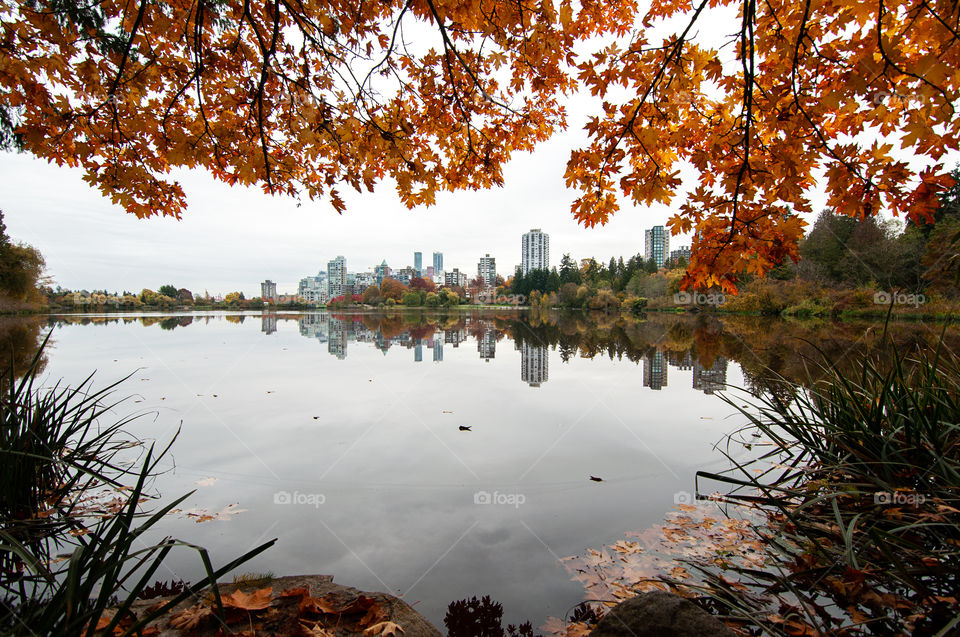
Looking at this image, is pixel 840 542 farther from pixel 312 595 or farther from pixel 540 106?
pixel 540 106

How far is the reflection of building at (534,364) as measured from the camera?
873 cm

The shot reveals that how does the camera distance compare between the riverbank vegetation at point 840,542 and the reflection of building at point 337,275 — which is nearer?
the riverbank vegetation at point 840,542

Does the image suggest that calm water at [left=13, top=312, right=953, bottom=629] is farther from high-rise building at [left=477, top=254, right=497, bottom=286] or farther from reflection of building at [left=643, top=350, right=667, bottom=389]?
high-rise building at [left=477, top=254, right=497, bottom=286]

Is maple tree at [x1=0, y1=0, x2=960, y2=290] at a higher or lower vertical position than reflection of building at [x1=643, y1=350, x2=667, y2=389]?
higher

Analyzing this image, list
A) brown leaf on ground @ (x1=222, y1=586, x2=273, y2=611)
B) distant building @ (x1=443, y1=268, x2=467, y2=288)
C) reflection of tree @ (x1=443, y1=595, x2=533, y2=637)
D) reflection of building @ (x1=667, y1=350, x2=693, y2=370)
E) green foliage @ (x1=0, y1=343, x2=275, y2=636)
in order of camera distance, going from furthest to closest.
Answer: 1. distant building @ (x1=443, y1=268, x2=467, y2=288)
2. reflection of building @ (x1=667, y1=350, x2=693, y2=370)
3. reflection of tree @ (x1=443, y1=595, x2=533, y2=637)
4. brown leaf on ground @ (x1=222, y1=586, x2=273, y2=611)
5. green foliage @ (x1=0, y1=343, x2=275, y2=636)

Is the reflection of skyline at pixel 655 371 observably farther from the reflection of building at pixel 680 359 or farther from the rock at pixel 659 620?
Result: the rock at pixel 659 620

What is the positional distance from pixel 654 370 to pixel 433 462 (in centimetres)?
694

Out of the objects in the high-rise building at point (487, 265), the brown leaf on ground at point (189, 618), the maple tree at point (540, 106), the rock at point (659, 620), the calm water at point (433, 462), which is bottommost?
the calm water at point (433, 462)

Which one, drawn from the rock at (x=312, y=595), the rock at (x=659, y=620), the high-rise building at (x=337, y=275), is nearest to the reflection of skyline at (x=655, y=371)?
the rock at (x=659, y=620)

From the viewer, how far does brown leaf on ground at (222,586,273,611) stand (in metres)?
1.98

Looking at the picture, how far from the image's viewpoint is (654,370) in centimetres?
958

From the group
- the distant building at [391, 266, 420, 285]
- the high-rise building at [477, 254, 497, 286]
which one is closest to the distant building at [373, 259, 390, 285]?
the distant building at [391, 266, 420, 285]

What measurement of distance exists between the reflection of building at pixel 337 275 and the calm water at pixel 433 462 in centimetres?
11551

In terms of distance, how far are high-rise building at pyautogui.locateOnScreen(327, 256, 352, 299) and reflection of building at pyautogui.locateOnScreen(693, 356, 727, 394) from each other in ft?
386
